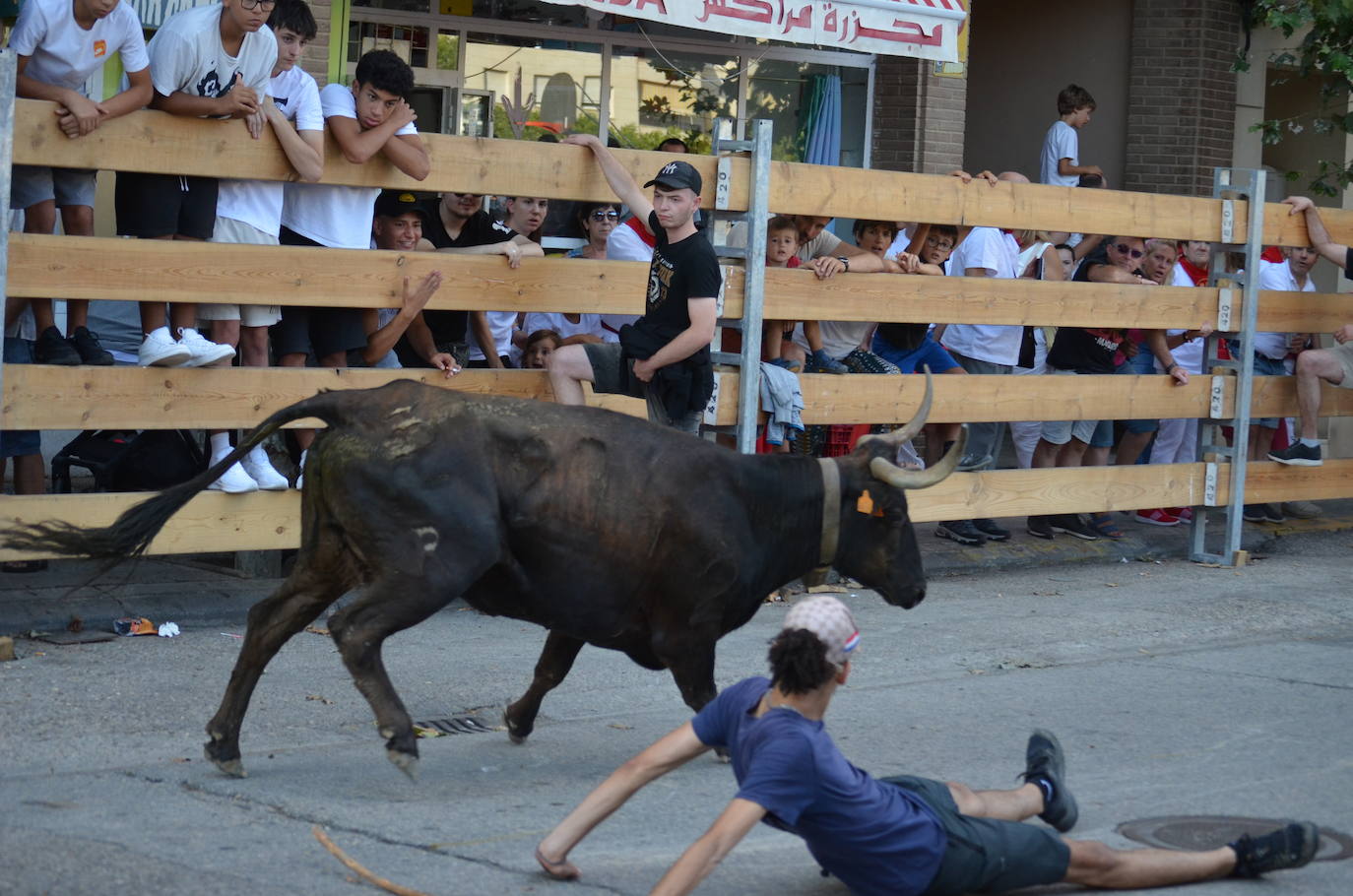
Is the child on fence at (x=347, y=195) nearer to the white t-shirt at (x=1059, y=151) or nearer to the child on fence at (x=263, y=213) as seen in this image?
the child on fence at (x=263, y=213)

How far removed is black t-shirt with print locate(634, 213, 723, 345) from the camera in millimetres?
8211

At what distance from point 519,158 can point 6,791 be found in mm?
4187

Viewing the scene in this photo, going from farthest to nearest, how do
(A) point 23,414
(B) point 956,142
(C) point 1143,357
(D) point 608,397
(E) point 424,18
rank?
(B) point 956,142 → (E) point 424,18 → (C) point 1143,357 → (D) point 608,397 → (A) point 23,414

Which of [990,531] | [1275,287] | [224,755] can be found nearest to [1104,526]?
[990,531]

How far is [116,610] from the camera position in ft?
26.7

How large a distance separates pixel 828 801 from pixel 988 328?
7.08m

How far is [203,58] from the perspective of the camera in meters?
7.77

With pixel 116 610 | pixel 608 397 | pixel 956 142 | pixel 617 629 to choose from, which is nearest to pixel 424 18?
pixel 956 142

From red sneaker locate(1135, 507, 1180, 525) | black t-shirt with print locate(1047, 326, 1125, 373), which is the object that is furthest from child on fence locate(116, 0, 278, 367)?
red sneaker locate(1135, 507, 1180, 525)

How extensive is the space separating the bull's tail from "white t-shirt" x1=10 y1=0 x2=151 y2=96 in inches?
97.8

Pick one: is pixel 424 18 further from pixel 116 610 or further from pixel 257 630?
pixel 257 630

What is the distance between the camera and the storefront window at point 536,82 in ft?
45.4

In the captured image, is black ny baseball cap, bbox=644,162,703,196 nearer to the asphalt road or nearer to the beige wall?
the asphalt road

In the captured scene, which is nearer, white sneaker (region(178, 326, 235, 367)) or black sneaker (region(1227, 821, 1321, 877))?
black sneaker (region(1227, 821, 1321, 877))
